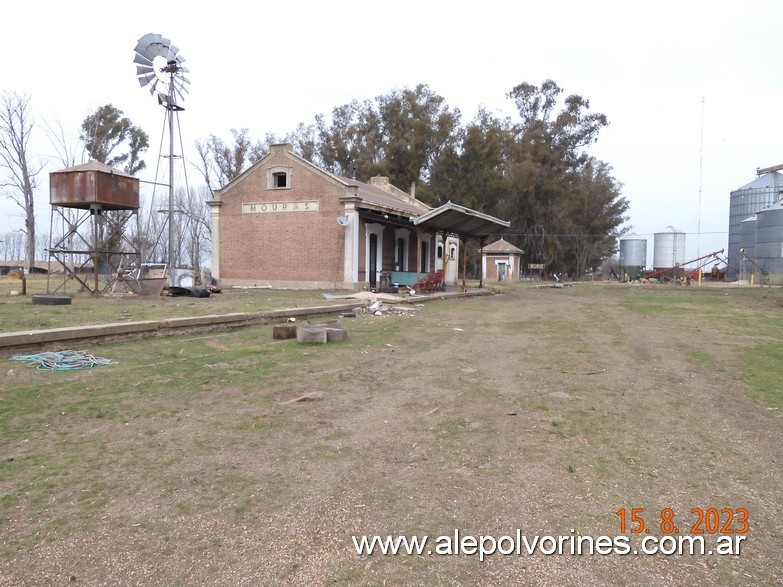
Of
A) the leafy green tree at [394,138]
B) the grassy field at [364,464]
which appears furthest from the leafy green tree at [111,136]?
the grassy field at [364,464]

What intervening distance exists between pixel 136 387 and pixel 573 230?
6054 cm

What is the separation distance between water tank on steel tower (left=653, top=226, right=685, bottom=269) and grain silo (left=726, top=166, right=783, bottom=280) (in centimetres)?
441

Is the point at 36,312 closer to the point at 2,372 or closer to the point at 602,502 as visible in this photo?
the point at 2,372

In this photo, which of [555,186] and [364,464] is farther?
[555,186]

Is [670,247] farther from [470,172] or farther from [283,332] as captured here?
[283,332]

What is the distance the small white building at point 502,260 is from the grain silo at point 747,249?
19882 millimetres

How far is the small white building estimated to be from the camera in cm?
5550

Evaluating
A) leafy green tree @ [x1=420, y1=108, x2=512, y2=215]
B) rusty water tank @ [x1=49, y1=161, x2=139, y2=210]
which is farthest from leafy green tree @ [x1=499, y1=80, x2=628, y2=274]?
rusty water tank @ [x1=49, y1=161, x2=139, y2=210]

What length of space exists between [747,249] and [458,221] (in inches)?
1359

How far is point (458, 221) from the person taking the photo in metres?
25.6

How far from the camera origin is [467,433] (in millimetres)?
4770

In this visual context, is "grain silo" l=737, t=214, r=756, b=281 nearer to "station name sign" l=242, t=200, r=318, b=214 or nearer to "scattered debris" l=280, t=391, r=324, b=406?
"station name sign" l=242, t=200, r=318, b=214

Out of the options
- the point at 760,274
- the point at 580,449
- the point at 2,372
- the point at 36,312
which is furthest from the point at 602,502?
the point at 760,274

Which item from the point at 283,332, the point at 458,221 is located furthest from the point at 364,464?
the point at 458,221
